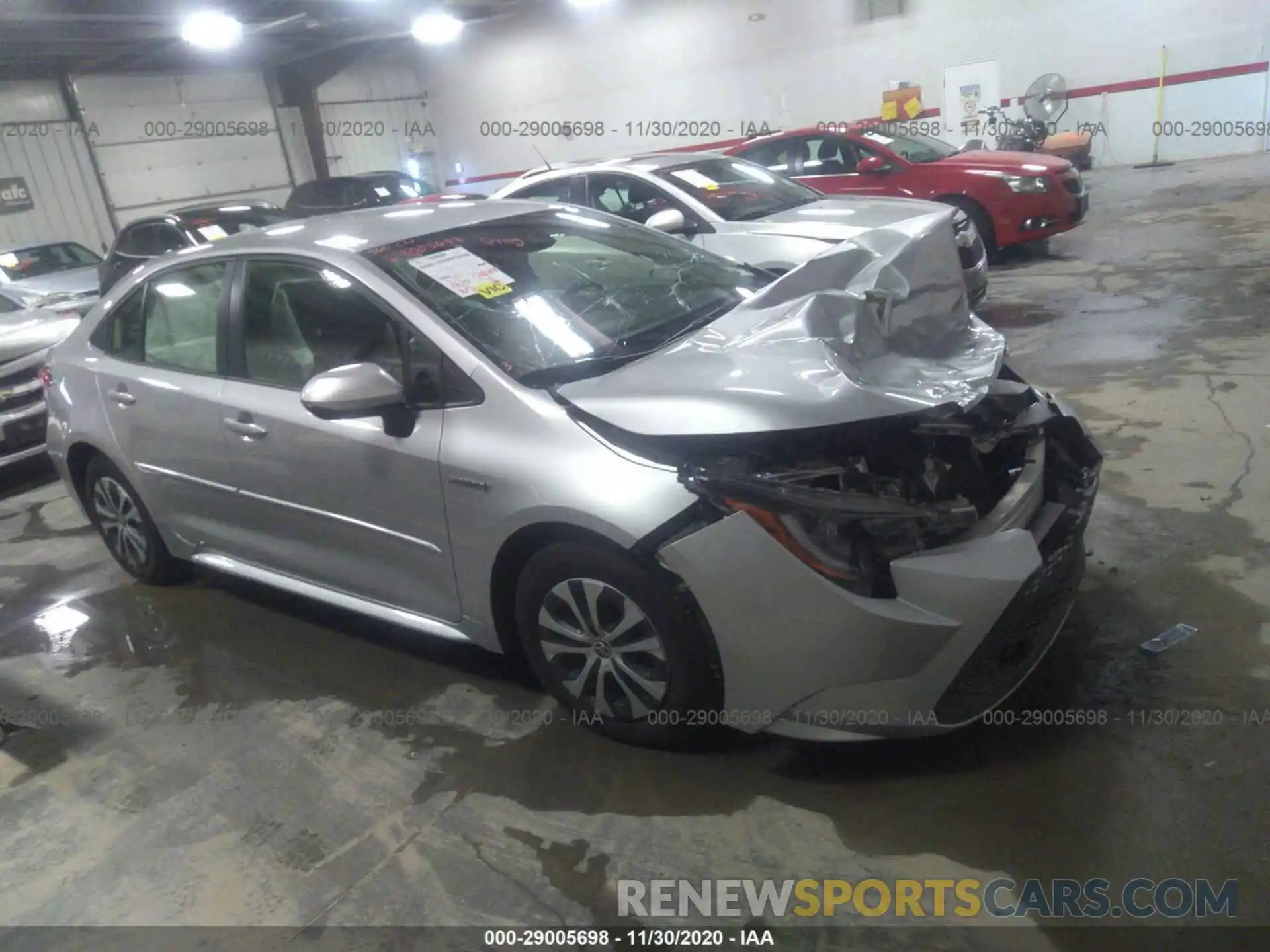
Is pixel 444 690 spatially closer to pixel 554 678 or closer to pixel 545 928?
pixel 554 678

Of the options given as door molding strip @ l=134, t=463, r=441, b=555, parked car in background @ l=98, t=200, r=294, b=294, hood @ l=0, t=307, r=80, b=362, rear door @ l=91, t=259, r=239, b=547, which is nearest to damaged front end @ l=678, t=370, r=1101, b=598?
door molding strip @ l=134, t=463, r=441, b=555

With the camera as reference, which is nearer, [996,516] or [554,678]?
[996,516]

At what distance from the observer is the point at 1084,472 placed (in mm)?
2637

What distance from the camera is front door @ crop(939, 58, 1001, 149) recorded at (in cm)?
1500

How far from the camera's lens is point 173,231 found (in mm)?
8844

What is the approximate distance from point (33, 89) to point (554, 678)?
17537mm

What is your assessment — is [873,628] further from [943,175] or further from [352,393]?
[943,175]

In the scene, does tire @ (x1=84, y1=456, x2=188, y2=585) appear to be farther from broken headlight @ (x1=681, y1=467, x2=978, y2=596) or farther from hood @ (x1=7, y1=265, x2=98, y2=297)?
hood @ (x1=7, y1=265, x2=98, y2=297)

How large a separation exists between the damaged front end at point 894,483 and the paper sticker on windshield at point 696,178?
14.1 ft

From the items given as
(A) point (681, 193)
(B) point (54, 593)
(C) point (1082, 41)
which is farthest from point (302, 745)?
(C) point (1082, 41)

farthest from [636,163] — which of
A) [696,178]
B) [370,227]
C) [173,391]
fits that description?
[173,391]

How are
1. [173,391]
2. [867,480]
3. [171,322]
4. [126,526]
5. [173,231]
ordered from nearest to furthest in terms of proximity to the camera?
1. [867,480]
2. [173,391]
3. [171,322]
4. [126,526]
5. [173,231]

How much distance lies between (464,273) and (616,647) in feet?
4.15

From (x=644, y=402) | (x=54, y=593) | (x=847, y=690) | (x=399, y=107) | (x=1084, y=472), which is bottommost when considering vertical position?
(x=54, y=593)
